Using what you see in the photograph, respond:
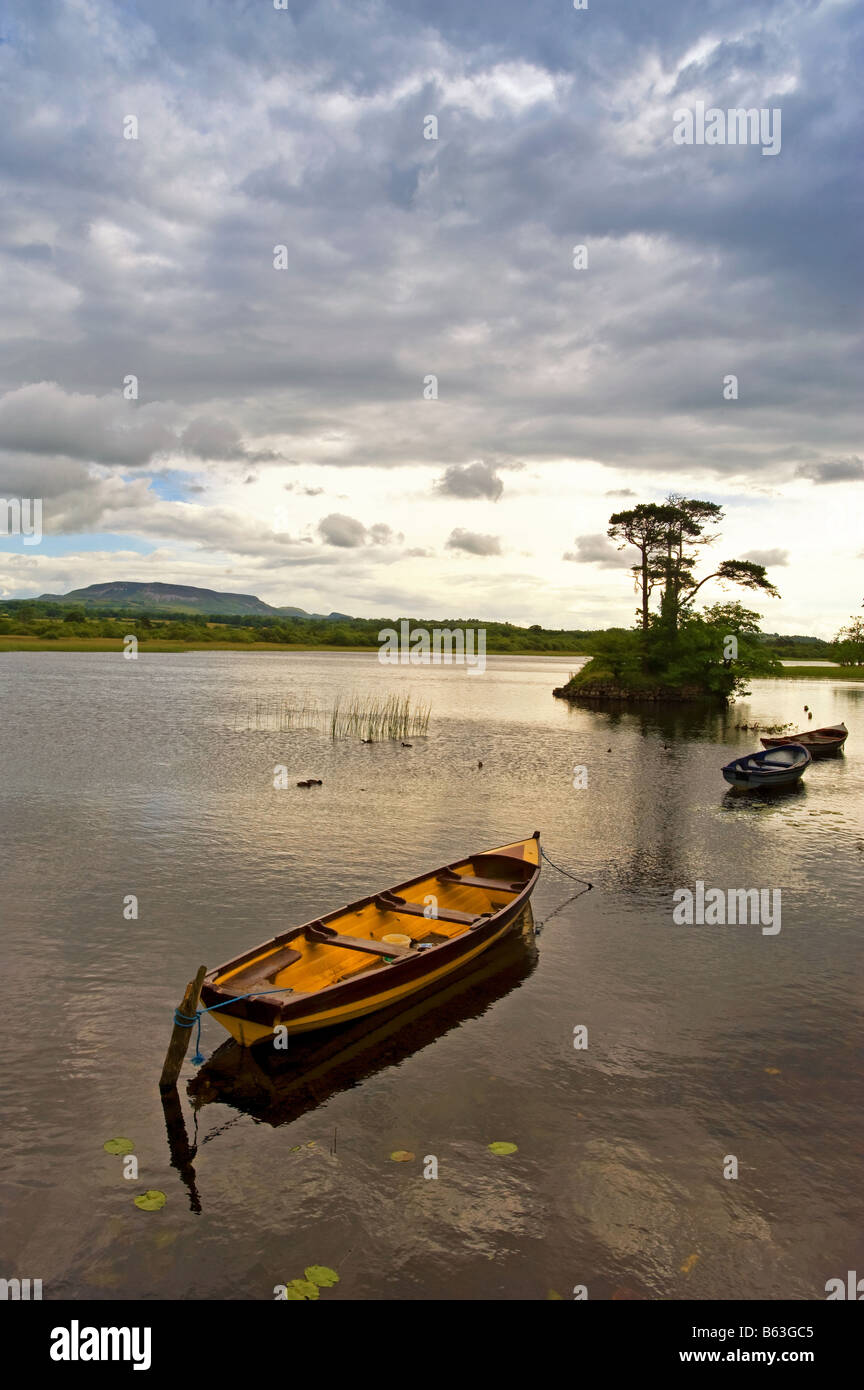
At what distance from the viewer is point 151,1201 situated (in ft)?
32.7

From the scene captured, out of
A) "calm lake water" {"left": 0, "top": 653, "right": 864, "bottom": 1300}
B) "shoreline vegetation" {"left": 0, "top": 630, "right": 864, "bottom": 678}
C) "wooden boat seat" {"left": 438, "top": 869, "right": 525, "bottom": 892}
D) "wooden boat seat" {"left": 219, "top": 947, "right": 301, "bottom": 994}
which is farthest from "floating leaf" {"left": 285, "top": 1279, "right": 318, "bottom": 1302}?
"shoreline vegetation" {"left": 0, "top": 630, "right": 864, "bottom": 678}

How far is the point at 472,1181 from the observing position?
1044 centimetres

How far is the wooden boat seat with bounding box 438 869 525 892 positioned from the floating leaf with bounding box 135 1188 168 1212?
34.9 feet

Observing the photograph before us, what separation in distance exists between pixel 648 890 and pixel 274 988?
500 inches

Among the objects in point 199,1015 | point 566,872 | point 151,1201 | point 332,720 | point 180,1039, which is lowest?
point 151,1201

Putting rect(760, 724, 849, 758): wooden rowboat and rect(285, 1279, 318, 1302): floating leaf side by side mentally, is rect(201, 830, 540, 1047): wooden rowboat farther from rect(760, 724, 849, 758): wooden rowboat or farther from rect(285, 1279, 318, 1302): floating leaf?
rect(760, 724, 849, 758): wooden rowboat

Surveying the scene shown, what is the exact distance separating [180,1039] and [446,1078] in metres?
3.95

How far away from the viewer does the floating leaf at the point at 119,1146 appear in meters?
10.8

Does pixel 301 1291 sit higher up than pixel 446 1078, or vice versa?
pixel 446 1078

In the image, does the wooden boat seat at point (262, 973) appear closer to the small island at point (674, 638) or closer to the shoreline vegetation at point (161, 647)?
the small island at point (674, 638)

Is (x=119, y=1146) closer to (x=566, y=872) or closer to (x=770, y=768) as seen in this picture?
(x=566, y=872)

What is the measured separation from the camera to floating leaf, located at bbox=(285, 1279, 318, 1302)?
28.4 ft

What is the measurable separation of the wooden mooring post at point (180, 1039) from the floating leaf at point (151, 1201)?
1.97 meters

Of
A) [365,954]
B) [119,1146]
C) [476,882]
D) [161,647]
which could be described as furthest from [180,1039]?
[161,647]
